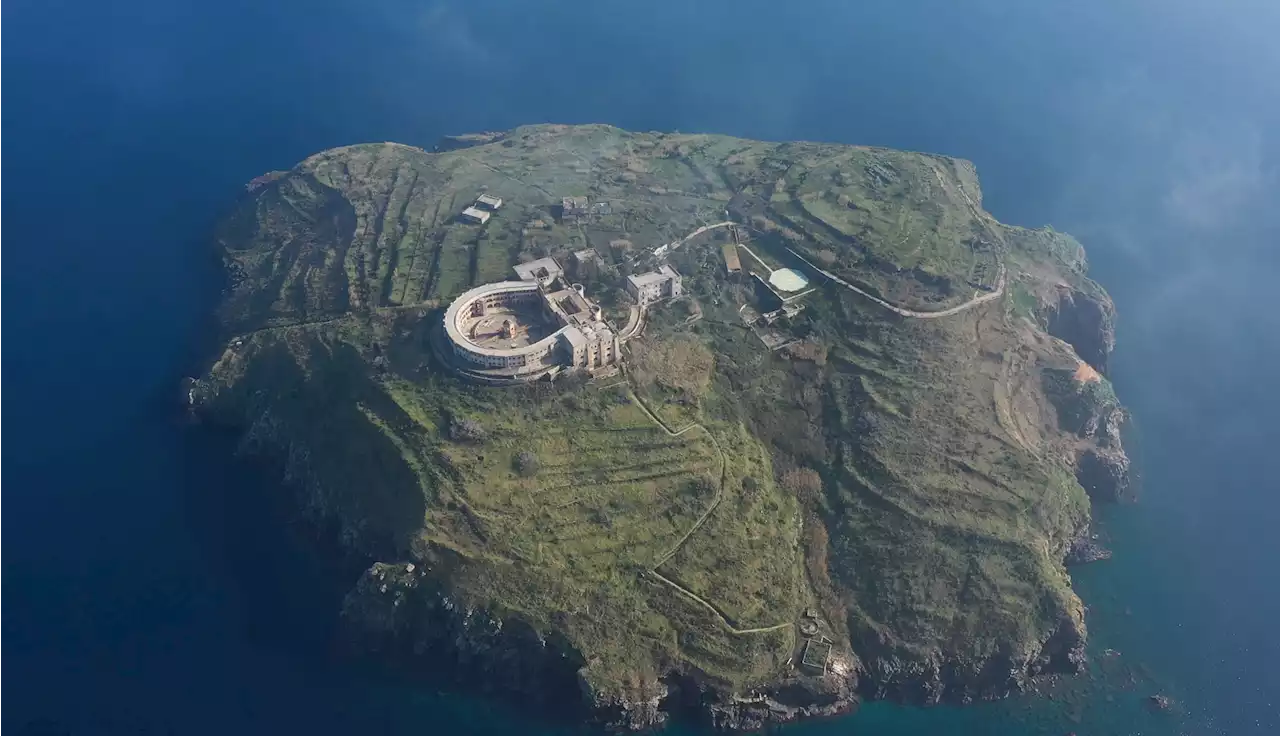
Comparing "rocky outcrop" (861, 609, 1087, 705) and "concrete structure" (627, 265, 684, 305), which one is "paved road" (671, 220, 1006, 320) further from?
"rocky outcrop" (861, 609, 1087, 705)

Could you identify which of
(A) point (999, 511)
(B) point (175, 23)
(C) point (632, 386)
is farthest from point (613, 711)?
(B) point (175, 23)

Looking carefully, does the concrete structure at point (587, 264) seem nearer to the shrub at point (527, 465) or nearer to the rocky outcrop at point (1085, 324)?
the shrub at point (527, 465)

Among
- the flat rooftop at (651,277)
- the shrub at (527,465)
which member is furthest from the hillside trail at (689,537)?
the flat rooftop at (651,277)

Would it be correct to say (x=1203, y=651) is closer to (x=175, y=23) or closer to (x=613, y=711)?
(x=613, y=711)

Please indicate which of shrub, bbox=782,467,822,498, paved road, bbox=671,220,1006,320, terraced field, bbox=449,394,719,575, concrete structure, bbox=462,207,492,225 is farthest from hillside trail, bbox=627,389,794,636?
concrete structure, bbox=462,207,492,225

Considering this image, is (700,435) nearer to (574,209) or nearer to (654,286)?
(654,286)

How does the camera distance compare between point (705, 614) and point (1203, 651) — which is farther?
point (1203, 651)

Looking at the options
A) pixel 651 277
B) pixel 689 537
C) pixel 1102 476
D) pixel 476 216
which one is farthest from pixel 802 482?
pixel 476 216
